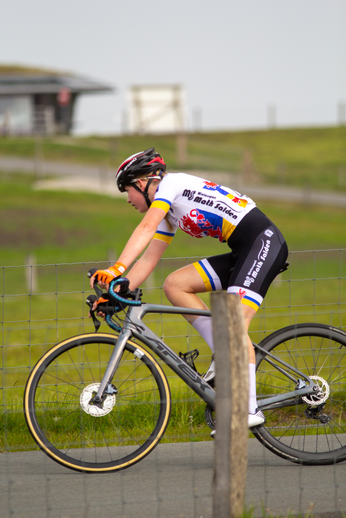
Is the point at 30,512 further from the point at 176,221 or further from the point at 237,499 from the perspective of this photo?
the point at 176,221

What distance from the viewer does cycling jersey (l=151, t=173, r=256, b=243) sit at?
12.2 feet

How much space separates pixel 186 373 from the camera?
12.0 feet

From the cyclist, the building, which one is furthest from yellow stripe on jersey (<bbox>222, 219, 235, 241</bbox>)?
the building

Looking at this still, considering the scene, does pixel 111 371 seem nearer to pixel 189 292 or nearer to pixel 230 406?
pixel 189 292

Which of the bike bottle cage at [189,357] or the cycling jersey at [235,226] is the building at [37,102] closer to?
the cycling jersey at [235,226]

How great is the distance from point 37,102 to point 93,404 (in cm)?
4375

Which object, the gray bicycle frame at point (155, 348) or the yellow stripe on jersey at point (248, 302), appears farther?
the yellow stripe on jersey at point (248, 302)

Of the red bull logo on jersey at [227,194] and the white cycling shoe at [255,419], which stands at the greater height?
the red bull logo on jersey at [227,194]

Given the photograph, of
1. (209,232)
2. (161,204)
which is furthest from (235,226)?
(161,204)

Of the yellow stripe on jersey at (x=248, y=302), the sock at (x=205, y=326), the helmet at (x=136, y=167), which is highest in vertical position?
the helmet at (x=136, y=167)

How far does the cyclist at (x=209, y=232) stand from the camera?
3.70 m

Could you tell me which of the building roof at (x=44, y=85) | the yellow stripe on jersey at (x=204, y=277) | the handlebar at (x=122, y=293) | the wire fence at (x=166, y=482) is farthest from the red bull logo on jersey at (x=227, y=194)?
the building roof at (x=44, y=85)

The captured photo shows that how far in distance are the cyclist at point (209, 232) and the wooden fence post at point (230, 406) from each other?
78 cm

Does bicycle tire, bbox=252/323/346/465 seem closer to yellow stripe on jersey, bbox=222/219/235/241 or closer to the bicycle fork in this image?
yellow stripe on jersey, bbox=222/219/235/241
